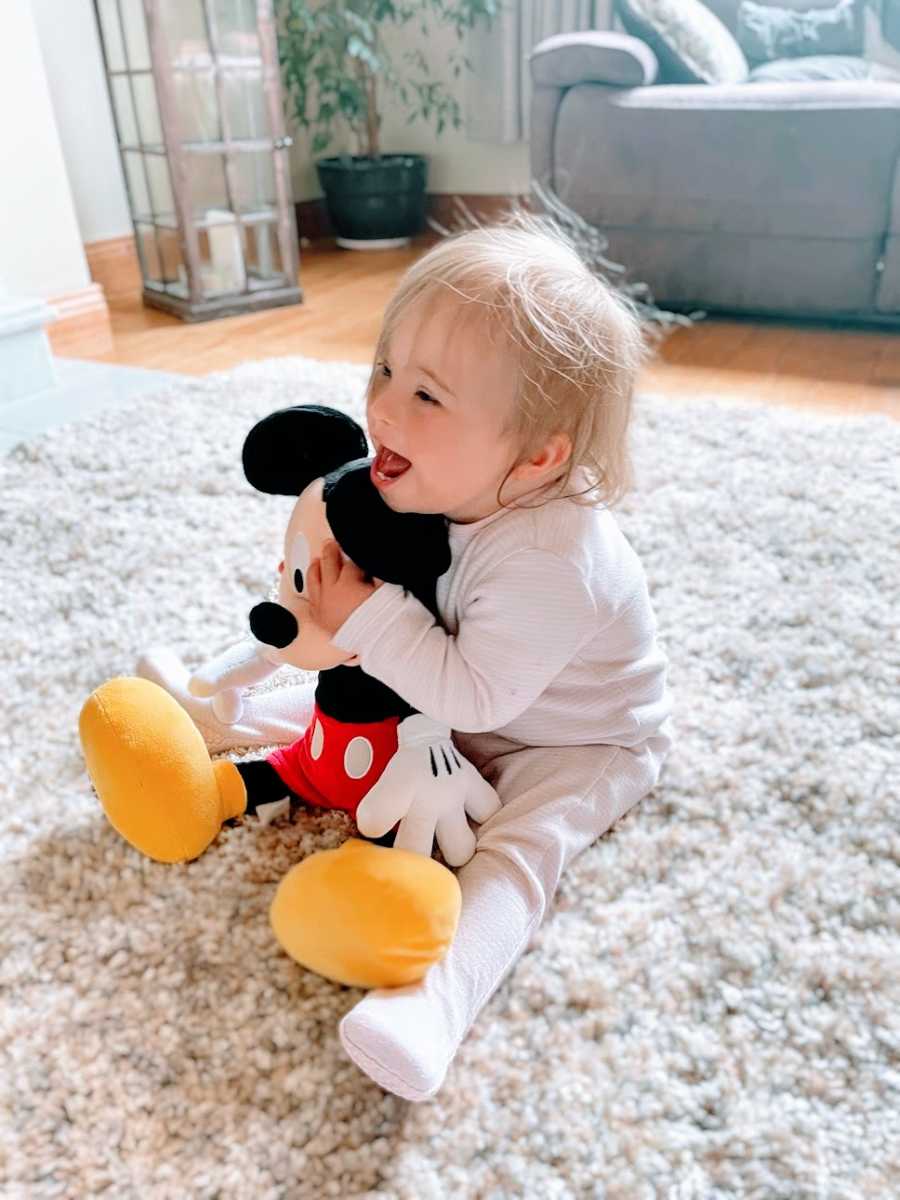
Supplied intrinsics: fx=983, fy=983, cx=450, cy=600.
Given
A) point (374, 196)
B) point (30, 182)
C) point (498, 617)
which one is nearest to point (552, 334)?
point (498, 617)

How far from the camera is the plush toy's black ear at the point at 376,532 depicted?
2.19 feet

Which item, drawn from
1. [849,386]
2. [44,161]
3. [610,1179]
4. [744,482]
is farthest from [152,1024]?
[44,161]

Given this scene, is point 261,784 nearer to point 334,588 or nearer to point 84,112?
point 334,588

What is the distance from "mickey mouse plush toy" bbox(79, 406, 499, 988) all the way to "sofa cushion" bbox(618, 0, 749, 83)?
1950 mm

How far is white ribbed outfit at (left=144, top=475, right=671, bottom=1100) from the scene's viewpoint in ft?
2.02

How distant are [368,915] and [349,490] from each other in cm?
28

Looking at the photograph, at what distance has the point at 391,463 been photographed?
2.16 feet

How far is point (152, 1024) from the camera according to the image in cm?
64

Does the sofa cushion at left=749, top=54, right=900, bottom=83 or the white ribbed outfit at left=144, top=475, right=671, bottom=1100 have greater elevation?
the sofa cushion at left=749, top=54, right=900, bottom=83

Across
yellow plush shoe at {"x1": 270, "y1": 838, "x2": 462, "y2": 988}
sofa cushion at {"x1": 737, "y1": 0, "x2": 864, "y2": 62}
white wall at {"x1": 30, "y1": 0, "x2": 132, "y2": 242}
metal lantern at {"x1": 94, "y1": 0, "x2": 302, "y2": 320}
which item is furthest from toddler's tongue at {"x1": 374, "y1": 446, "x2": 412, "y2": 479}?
sofa cushion at {"x1": 737, "y1": 0, "x2": 864, "y2": 62}

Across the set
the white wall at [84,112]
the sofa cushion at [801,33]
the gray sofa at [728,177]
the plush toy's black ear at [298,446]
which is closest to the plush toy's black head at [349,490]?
the plush toy's black ear at [298,446]

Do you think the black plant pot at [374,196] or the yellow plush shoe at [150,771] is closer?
the yellow plush shoe at [150,771]

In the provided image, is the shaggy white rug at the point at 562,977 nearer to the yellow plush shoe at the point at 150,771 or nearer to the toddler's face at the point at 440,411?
the yellow plush shoe at the point at 150,771

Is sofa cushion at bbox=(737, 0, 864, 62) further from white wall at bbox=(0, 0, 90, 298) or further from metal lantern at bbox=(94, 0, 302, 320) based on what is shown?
white wall at bbox=(0, 0, 90, 298)
